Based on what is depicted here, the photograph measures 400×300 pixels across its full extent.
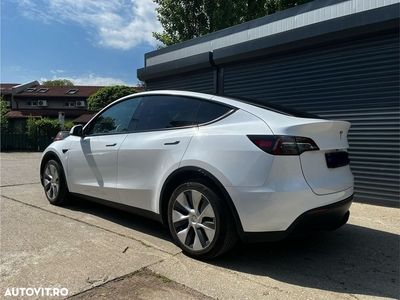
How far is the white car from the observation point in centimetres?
262

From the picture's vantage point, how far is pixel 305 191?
261 cm

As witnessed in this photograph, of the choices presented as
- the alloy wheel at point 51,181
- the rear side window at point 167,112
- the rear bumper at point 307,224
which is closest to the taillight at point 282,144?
the rear bumper at point 307,224

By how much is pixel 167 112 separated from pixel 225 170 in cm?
117

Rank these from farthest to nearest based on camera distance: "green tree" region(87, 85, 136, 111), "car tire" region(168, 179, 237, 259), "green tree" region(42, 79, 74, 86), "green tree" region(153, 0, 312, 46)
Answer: "green tree" region(42, 79, 74, 86), "green tree" region(87, 85, 136, 111), "green tree" region(153, 0, 312, 46), "car tire" region(168, 179, 237, 259)

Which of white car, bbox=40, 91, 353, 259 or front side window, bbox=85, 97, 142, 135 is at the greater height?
front side window, bbox=85, 97, 142, 135

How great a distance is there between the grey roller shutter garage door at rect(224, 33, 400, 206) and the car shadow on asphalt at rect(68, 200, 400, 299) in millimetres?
1919

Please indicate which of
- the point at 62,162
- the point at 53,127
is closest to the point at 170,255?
the point at 62,162

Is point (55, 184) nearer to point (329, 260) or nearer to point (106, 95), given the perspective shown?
point (329, 260)

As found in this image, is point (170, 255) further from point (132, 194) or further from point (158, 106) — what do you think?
point (158, 106)

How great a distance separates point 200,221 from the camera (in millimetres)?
2938

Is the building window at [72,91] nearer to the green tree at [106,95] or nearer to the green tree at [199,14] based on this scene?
the green tree at [106,95]

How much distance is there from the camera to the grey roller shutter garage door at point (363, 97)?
5.38m

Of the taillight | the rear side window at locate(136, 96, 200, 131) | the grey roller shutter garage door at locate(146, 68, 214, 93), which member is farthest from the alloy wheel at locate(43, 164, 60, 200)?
the grey roller shutter garage door at locate(146, 68, 214, 93)

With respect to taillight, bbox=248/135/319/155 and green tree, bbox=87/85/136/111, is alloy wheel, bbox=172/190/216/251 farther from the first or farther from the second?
green tree, bbox=87/85/136/111
